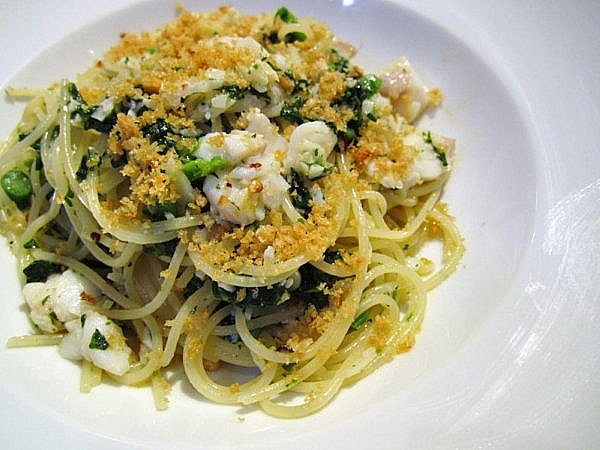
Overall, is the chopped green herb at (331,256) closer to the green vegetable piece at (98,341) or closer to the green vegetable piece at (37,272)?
the green vegetable piece at (98,341)

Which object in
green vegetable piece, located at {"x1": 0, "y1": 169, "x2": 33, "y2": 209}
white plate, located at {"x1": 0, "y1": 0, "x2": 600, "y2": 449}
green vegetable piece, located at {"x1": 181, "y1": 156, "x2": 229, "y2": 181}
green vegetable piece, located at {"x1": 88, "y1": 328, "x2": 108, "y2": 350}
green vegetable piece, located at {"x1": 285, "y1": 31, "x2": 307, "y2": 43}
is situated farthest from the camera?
green vegetable piece, located at {"x1": 285, "y1": 31, "x2": 307, "y2": 43}

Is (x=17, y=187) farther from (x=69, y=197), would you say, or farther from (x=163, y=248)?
(x=163, y=248)

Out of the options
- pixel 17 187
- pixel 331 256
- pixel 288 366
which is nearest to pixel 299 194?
pixel 331 256

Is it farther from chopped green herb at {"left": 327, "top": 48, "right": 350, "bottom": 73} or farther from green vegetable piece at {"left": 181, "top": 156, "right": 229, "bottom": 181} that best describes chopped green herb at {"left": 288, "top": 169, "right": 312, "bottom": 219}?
chopped green herb at {"left": 327, "top": 48, "right": 350, "bottom": 73}

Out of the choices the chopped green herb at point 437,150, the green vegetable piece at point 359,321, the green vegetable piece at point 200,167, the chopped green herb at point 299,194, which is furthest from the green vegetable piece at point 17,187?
the chopped green herb at point 437,150

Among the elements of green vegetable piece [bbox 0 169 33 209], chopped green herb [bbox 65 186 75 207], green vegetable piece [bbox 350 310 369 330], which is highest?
green vegetable piece [bbox 350 310 369 330]

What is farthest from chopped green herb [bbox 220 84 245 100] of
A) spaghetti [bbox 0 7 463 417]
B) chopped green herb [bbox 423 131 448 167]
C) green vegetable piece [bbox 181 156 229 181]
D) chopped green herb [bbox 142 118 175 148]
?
chopped green herb [bbox 423 131 448 167]

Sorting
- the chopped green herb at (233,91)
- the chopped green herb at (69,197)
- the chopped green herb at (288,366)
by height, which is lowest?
the chopped green herb at (69,197)
